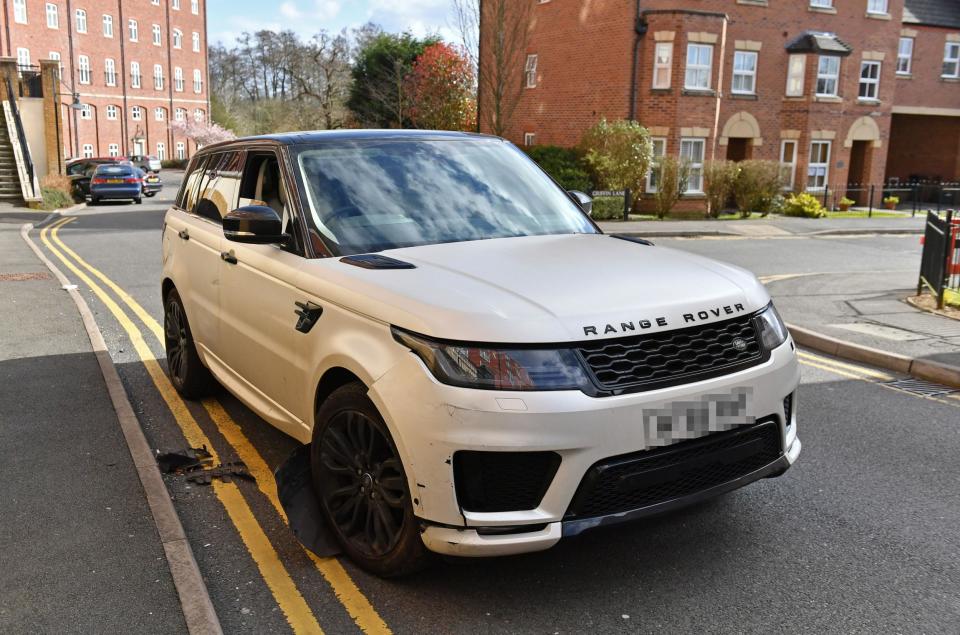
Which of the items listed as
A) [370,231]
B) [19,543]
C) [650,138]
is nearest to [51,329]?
[19,543]

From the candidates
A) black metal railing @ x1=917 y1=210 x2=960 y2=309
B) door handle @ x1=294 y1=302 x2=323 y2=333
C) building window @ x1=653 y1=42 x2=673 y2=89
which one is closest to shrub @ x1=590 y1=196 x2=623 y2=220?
building window @ x1=653 y1=42 x2=673 y2=89

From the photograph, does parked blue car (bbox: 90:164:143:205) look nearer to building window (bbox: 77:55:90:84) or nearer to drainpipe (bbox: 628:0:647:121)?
drainpipe (bbox: 628:0:647:121)

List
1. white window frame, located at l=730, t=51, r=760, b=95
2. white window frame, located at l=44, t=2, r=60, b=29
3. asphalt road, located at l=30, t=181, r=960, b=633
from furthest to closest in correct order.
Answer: white window frame, located at l=44, t=2, r=60, b=29 → white window frame, located at l=730, t=51, r=760, b=95 → asphalt road, located at l=30, t=181, r=960, b=633

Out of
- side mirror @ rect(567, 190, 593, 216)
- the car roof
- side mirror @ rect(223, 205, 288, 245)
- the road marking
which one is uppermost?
the car roof

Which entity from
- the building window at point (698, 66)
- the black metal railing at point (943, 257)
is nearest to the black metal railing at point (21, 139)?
the building window at point (698, 66)

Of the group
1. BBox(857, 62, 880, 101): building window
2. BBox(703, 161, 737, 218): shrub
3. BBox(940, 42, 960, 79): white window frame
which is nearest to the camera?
BBox(703, 161, 737, 218): shrub

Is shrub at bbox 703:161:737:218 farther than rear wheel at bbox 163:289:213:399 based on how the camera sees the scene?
Yes

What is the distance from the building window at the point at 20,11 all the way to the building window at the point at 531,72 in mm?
40815

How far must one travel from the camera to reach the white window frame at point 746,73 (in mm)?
30938

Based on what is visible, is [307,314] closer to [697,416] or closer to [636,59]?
[697,416]

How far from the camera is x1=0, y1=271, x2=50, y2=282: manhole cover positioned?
12.2m

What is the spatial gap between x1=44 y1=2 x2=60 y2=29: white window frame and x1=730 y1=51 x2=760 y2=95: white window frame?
5039 cm

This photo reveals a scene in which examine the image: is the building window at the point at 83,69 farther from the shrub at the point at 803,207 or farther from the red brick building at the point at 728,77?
the shrub at the point at 803,207

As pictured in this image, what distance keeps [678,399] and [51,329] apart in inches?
298
